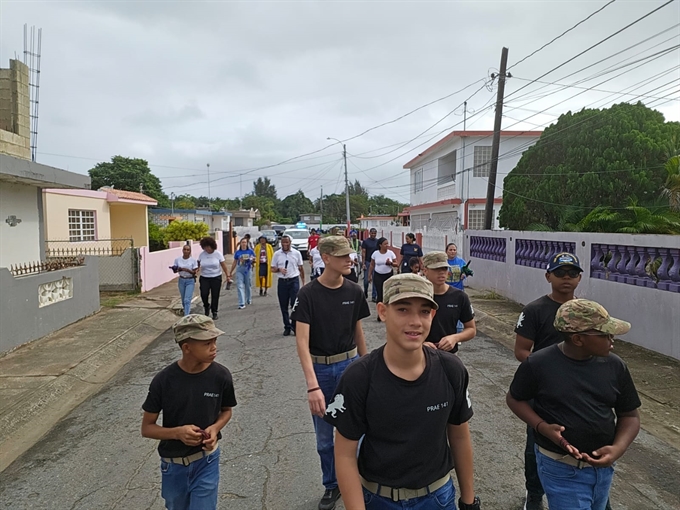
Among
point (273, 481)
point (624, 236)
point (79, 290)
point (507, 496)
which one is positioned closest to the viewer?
point (507, 496)

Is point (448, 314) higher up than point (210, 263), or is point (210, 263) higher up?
point (448, 314)

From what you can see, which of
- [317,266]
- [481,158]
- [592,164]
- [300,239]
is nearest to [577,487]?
[317,266]

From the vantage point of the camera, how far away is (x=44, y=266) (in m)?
9.45

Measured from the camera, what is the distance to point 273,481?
393 centimetres

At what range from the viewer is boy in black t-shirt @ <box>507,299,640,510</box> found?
8.05 ft

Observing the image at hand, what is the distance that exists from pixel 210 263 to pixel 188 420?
7621 mm

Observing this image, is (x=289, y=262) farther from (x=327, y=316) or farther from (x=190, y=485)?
(x=190, y=485)

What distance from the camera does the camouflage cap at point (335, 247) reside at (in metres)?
3.68

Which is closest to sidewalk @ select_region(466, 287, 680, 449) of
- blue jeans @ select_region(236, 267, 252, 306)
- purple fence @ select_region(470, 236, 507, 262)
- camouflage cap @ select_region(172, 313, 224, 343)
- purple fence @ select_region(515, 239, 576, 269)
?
purple fence @ select_region(515, 239, 576, 269)

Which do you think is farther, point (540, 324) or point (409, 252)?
point (409, 252)

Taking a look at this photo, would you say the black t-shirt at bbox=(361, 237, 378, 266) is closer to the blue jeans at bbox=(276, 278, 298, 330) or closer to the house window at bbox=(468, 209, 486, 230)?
the blue jeans at bbox=(276, 278, 298, 330)

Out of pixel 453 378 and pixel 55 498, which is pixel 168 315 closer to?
pixel 55 498

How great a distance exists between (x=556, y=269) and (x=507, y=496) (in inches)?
66.3

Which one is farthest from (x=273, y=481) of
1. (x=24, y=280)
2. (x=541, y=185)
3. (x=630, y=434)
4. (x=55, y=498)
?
(x=541, y=185)
